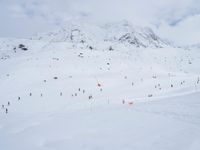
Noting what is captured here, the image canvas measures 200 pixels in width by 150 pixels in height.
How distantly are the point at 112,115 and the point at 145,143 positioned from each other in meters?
5.70

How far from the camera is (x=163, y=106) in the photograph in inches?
650

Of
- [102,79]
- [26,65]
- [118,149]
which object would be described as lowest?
[118,149]

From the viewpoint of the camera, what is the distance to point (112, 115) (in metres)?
15.9

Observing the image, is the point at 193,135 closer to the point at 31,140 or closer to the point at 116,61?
the point at 31,140

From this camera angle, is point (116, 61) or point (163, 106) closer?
point (163, 106)

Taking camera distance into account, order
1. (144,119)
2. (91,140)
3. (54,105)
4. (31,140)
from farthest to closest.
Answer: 1. (54,105)
2. (144,119)
3. (31,140)
4. (91,140)

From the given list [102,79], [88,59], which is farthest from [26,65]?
[102,79]

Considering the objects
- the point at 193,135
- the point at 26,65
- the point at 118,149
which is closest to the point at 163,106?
the point at 193,135

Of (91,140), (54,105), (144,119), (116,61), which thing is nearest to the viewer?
(91,140)

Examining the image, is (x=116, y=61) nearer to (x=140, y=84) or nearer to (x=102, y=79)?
(x=102, y=79)

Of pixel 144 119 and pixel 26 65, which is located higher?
pixel 26 65

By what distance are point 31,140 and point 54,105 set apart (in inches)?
506

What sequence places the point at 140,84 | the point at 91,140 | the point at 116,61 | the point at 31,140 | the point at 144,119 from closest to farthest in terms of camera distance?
the point at 91,140
the point at 31,140
the point at 144,119
the point at 140,84
the point at 116,61

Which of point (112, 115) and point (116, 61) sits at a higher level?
point (116, 61)
